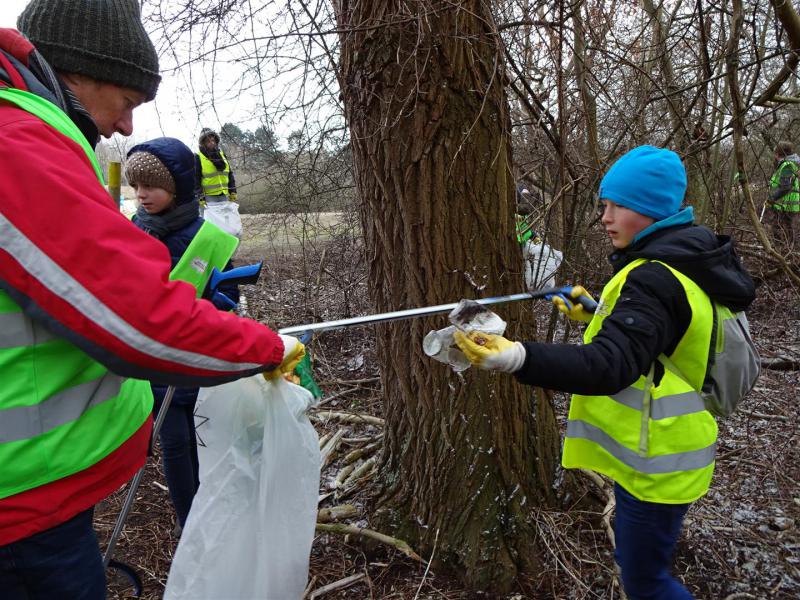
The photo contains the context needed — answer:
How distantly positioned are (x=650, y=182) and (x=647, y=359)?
21.8 inches

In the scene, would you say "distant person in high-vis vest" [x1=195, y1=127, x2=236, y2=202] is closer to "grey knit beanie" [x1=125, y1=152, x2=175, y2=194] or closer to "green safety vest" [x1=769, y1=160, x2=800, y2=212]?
"grey knit beanie" [x1=125, y1=152, x2=175, y2=194]

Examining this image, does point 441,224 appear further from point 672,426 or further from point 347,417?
point 347,417

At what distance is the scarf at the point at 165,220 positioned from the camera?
2391mm

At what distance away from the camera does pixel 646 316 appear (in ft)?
4.74

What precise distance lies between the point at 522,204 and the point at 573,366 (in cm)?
386

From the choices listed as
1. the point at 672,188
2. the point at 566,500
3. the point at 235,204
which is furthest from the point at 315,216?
the point at 672,188

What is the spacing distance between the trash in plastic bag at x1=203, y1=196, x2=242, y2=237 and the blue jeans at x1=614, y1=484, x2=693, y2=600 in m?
5.56

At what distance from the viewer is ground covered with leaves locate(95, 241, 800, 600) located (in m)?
2.23

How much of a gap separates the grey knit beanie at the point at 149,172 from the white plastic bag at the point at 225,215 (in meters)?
3.98

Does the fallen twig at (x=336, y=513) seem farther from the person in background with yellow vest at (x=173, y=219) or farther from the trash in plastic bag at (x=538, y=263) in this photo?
the trash in plastic bag at (x=538, y=263)

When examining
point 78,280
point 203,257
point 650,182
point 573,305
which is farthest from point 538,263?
point 78,280

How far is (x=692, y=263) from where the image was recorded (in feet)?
5.02

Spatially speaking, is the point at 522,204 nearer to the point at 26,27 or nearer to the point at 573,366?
the point at 573,366

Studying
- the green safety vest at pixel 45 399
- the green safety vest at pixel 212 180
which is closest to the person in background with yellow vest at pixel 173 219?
the green safety vest at pixel 45 399
